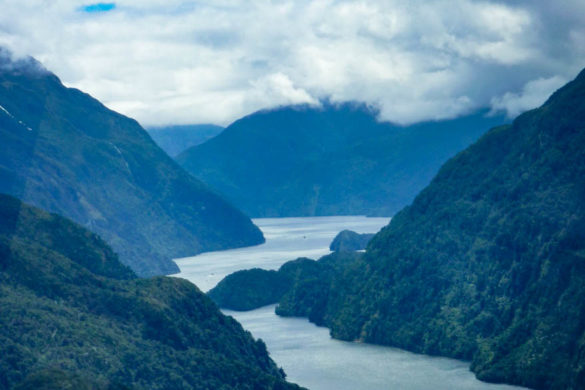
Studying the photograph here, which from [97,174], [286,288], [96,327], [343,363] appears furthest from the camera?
[97,174]

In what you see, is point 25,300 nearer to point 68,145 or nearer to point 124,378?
point 124,378

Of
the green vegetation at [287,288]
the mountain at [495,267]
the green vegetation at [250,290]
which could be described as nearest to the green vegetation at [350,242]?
the green vegetation at [287,288]

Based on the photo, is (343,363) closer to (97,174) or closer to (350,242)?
(350,242)

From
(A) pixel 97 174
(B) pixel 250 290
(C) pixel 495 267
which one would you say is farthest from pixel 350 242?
(C) pixel 495 267

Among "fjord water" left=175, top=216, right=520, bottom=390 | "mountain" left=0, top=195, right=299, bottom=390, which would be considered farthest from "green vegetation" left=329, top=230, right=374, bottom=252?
"mountain" left=0, top=195, right=299, bottom=390

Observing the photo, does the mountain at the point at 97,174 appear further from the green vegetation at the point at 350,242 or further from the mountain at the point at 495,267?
the mountain at the point at 495,267

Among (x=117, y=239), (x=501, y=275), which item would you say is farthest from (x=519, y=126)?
(x=117, y=239)

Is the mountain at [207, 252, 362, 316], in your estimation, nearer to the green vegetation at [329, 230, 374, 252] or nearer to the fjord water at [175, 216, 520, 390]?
the fjord water at [175, 216, 520, 390]
